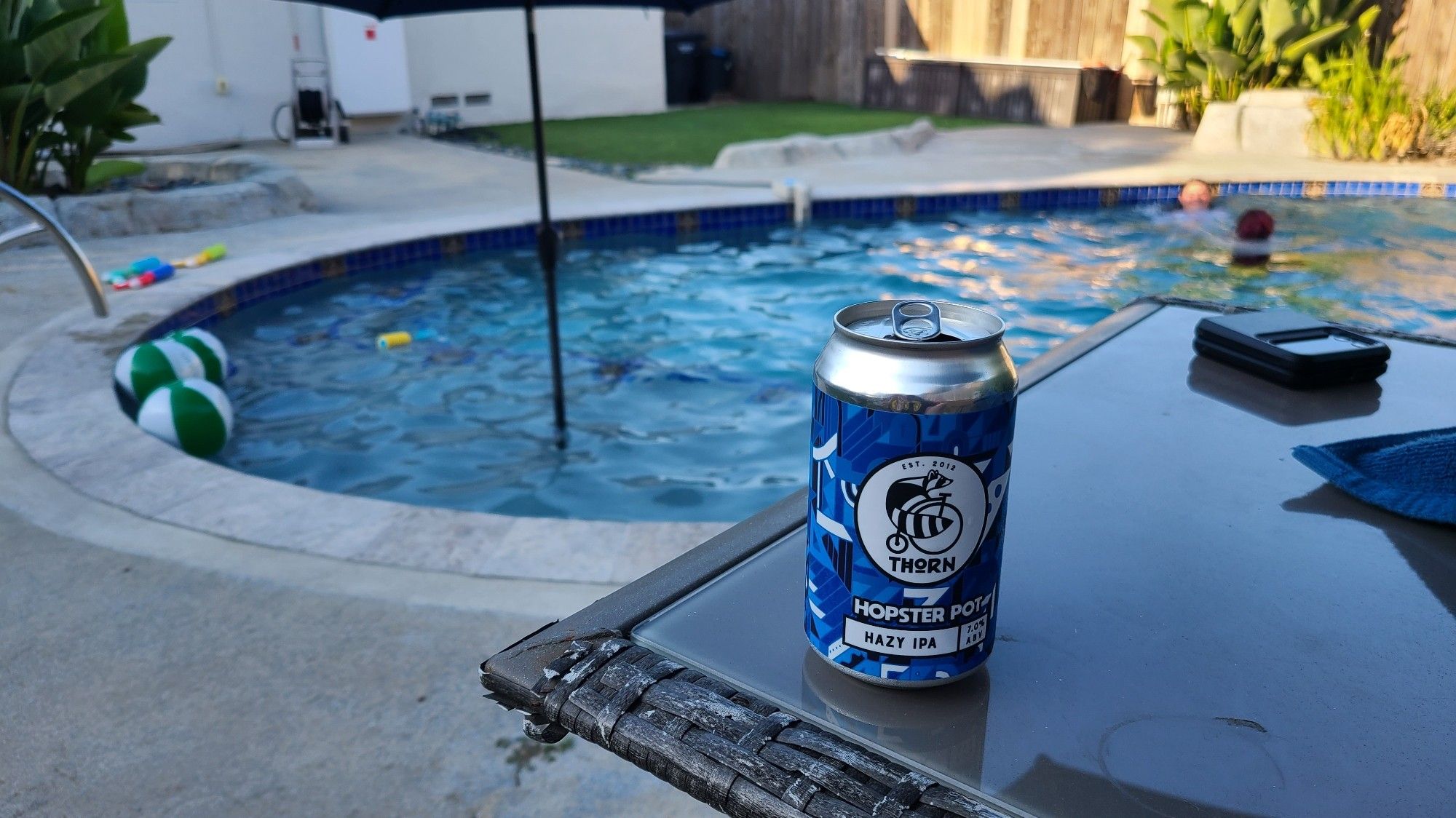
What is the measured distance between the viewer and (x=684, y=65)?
1541cm

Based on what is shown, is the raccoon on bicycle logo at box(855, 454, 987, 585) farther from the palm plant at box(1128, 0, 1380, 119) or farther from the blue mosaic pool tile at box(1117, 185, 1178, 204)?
the palm plant at box(1128, 0, 1380, 119)

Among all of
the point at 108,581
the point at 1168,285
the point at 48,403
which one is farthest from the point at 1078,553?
the point at 1168,285

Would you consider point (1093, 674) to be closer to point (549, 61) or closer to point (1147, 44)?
Result: point (1147, 44)

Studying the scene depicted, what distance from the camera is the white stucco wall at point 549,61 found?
41.5 ft

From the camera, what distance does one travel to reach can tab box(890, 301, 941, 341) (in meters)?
0.71

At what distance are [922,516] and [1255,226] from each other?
6.83 meters

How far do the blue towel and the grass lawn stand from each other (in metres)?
8.46

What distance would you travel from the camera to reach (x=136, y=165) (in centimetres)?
699

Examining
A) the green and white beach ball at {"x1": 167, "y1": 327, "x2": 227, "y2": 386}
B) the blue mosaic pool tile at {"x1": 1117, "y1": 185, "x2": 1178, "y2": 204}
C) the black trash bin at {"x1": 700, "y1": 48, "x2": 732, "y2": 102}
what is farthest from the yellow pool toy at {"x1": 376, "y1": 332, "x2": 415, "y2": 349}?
the black trash bin at {"x1": 700, "y1": 48, "x2": 732, "y2": 102}

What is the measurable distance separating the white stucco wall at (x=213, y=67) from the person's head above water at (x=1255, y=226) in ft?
31.3

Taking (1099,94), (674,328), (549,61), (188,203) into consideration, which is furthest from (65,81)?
(1099,94)

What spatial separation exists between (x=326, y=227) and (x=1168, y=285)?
5.13 meters

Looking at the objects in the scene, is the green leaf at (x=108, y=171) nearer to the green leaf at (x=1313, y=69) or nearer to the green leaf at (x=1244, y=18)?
the green leaf at (x=1244, y=18)

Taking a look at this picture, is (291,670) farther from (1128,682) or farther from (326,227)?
(326,227)
